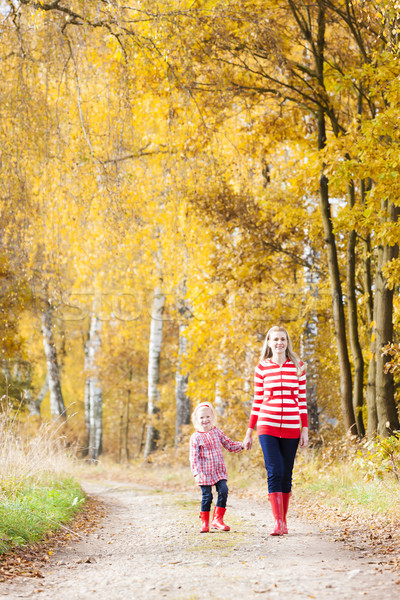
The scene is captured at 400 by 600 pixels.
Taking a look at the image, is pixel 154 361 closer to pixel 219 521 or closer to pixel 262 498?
pixel 262 498

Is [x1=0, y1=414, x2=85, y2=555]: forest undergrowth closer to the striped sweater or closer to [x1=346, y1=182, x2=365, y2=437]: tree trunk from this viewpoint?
the striped sweater

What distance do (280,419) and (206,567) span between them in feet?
5.13

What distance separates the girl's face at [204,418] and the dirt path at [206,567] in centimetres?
92

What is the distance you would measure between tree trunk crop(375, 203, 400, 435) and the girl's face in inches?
125

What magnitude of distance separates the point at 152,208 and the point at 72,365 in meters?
17.8

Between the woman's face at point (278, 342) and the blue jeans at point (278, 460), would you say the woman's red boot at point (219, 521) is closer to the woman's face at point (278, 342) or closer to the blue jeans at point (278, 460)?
the blue jeans at point (278, 460)

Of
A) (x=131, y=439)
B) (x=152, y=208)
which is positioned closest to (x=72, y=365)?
(x=131, y=439)

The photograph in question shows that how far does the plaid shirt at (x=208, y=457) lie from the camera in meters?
5.75

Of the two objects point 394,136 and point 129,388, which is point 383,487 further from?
point 129,388

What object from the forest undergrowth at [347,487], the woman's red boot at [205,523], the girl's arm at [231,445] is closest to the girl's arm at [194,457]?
the girl's arm at [231,445]

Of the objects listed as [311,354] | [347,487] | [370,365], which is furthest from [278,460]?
[311,354]

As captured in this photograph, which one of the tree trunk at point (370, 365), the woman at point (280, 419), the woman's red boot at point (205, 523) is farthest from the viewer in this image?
the tree trunk at point (370, 365)

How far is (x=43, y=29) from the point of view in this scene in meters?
6.96

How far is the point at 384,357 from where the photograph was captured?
8.15 metres
